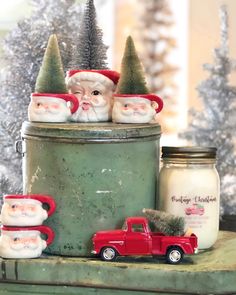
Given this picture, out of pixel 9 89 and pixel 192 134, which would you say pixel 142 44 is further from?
pixel 9 89

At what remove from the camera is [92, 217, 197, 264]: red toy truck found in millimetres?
1201

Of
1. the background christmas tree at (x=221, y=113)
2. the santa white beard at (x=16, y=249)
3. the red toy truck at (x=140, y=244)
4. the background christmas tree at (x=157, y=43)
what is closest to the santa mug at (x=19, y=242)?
the santa white beard at (x=16, y=249)

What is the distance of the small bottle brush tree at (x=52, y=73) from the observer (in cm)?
130

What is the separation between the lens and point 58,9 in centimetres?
172

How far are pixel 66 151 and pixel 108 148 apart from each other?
7 cm

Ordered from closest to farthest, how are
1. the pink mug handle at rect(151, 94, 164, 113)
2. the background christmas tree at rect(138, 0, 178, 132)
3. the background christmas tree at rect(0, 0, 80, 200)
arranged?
1. the pink mug handle at rect(151, 94, 164, 113)
2. the background christmas tree at rect(0, 0, 80, 200)
3. the background christmas tree at rect(138, 0, 178, 132)

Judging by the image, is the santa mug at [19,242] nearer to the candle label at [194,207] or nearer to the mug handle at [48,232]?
the mug handle at [48,232]

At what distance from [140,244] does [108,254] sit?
6cm

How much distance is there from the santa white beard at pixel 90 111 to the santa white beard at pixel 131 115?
0.04 m

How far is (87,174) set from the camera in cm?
124

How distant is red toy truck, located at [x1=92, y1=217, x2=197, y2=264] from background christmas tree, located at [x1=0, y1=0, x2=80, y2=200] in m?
0.55

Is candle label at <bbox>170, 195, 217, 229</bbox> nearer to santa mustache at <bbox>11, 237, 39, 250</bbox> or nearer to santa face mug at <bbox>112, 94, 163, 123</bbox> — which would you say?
santa face mug at <bbox>112, 94, 163, 123</bbox>

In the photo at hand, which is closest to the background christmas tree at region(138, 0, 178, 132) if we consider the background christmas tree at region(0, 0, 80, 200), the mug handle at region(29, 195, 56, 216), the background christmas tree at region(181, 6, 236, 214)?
the background christmas tree at region(181, 6, 236, 214)

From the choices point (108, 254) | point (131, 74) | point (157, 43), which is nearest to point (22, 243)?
point (108, 254)
